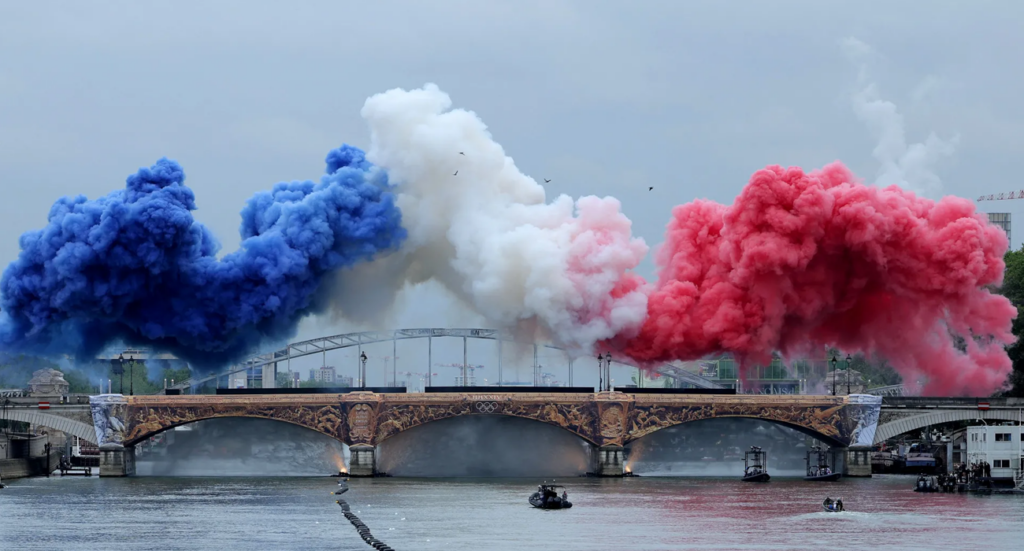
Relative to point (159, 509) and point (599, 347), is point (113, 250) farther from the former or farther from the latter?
point (599, 347)

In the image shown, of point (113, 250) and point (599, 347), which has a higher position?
point (113, 250)

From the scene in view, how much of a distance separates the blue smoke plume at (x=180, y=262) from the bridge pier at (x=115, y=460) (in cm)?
916

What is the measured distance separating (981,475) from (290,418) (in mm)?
57670

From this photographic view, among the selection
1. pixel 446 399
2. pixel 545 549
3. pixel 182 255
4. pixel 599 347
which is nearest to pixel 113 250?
pixel 182 255

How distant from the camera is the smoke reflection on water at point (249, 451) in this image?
147 m

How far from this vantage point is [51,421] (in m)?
145

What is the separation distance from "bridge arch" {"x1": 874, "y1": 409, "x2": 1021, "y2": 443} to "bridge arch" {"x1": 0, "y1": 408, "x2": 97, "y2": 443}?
2726 inches

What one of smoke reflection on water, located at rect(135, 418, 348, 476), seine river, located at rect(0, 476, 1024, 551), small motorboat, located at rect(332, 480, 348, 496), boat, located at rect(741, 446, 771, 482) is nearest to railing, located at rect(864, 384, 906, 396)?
boat, located at rect(741, 446, 771, 482)

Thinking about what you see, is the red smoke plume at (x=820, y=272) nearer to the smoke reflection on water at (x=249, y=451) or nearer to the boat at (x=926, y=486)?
the boat at (x=926, y=486)

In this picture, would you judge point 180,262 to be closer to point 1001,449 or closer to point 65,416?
point 65,416

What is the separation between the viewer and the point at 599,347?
136 m

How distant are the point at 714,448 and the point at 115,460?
53547 millimetres

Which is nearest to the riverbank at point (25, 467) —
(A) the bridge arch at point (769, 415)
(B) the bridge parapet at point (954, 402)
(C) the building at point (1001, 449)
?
(A) the bridge arch at point (769, 415)

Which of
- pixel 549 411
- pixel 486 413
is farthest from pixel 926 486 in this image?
pixel 486 413
